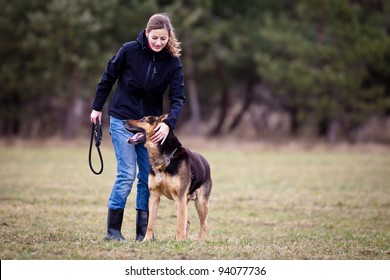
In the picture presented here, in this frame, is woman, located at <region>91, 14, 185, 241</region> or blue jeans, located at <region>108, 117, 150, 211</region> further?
blue jeans, located at <region>108, 117, 150, 211</region>

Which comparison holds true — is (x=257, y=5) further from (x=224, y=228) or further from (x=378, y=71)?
(x=224, y=228)

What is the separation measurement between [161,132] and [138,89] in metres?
0.63

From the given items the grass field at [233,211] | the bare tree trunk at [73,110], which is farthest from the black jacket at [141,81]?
the bare tree trunk at [73,110]

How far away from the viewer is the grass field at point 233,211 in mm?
7086

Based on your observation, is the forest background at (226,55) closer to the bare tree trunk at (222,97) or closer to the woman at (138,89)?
the bare tree trunk at (222,97)

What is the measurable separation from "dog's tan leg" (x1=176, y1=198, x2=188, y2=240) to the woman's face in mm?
1926

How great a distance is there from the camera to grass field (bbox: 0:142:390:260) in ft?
23.2

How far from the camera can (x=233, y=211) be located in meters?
12.9

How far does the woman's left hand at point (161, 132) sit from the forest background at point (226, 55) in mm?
21341

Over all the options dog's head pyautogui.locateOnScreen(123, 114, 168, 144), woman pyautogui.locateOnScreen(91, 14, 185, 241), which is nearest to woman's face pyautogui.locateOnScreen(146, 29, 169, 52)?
woman pyautogui.locateOnScreen(91, 14, 185, 241)

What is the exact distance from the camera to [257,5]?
1309 inches

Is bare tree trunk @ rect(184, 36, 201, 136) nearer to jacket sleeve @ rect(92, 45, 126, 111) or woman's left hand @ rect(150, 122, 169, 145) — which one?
jacket sleeve @ rect(92, 45, 126, 111)

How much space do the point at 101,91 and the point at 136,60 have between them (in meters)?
0.64
